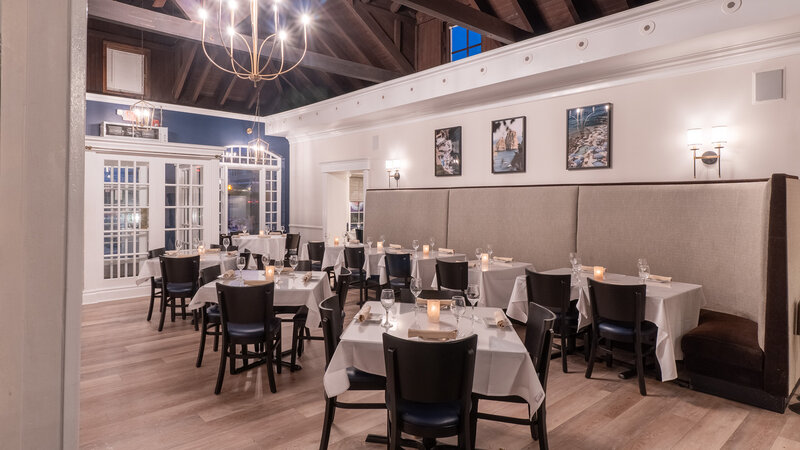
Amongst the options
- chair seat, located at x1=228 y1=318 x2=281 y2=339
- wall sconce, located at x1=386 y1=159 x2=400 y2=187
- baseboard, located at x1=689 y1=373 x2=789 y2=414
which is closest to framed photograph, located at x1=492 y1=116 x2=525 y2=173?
wall sconce, located at x1=386 y1=159 x2=400 y2=187

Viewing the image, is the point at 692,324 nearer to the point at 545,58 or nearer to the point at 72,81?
the point at 545,58

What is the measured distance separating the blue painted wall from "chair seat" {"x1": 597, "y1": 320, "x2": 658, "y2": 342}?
29.9 feet

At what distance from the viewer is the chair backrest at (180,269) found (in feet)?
17.3

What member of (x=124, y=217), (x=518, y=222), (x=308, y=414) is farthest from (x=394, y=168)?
(x=308, y=414)

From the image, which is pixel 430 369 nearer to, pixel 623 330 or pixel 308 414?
pixel 308 414

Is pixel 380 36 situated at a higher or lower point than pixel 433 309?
higher

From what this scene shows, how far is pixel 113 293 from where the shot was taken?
7.12 metres

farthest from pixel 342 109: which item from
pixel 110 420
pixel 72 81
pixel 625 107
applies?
pixel 72 81

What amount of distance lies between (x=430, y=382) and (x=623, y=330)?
2.52 meters

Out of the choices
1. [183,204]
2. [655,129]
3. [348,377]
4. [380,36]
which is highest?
[380,36]

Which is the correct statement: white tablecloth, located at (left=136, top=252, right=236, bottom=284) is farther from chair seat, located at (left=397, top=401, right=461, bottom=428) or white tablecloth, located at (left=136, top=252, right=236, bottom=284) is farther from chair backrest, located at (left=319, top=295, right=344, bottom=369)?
chair seat, located at (left=397, top=401, right=461, bottom=428)

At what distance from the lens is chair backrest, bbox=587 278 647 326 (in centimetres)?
369

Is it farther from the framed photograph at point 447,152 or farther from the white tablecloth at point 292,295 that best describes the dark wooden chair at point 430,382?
the framed photograph at point 447,152

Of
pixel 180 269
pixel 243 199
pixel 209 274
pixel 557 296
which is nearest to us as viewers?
pixel 557 296
